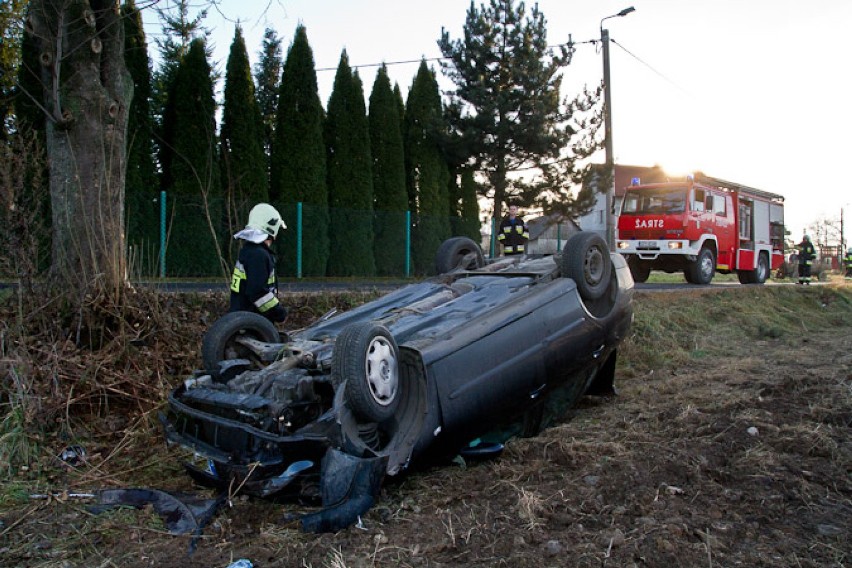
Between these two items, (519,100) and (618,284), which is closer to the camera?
(618,284)

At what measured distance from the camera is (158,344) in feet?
16.2

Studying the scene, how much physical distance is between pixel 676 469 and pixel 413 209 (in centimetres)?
1518

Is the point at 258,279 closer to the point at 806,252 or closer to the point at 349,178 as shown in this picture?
the point at 349,178

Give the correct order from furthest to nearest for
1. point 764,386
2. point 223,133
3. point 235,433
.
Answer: point 223,133, point 764,386, point 235,433

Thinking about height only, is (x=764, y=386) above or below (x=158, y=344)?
below

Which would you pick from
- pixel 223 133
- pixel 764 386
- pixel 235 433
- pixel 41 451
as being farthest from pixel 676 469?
pixel 223 133

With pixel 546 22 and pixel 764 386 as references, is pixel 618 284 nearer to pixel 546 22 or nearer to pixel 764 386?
pixel 764 386

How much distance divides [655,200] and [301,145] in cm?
818

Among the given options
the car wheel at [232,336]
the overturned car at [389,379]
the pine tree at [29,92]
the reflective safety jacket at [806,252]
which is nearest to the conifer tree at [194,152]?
the pine tree at [29,92]

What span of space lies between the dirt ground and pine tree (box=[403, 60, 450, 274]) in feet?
43.8

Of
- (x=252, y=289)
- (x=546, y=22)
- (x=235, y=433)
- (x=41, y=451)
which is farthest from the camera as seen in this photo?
(x=546, y=22)

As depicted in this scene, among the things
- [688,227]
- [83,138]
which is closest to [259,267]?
[83,138]

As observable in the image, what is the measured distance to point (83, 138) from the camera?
5.26 meters

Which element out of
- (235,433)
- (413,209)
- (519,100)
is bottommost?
(235,433)
